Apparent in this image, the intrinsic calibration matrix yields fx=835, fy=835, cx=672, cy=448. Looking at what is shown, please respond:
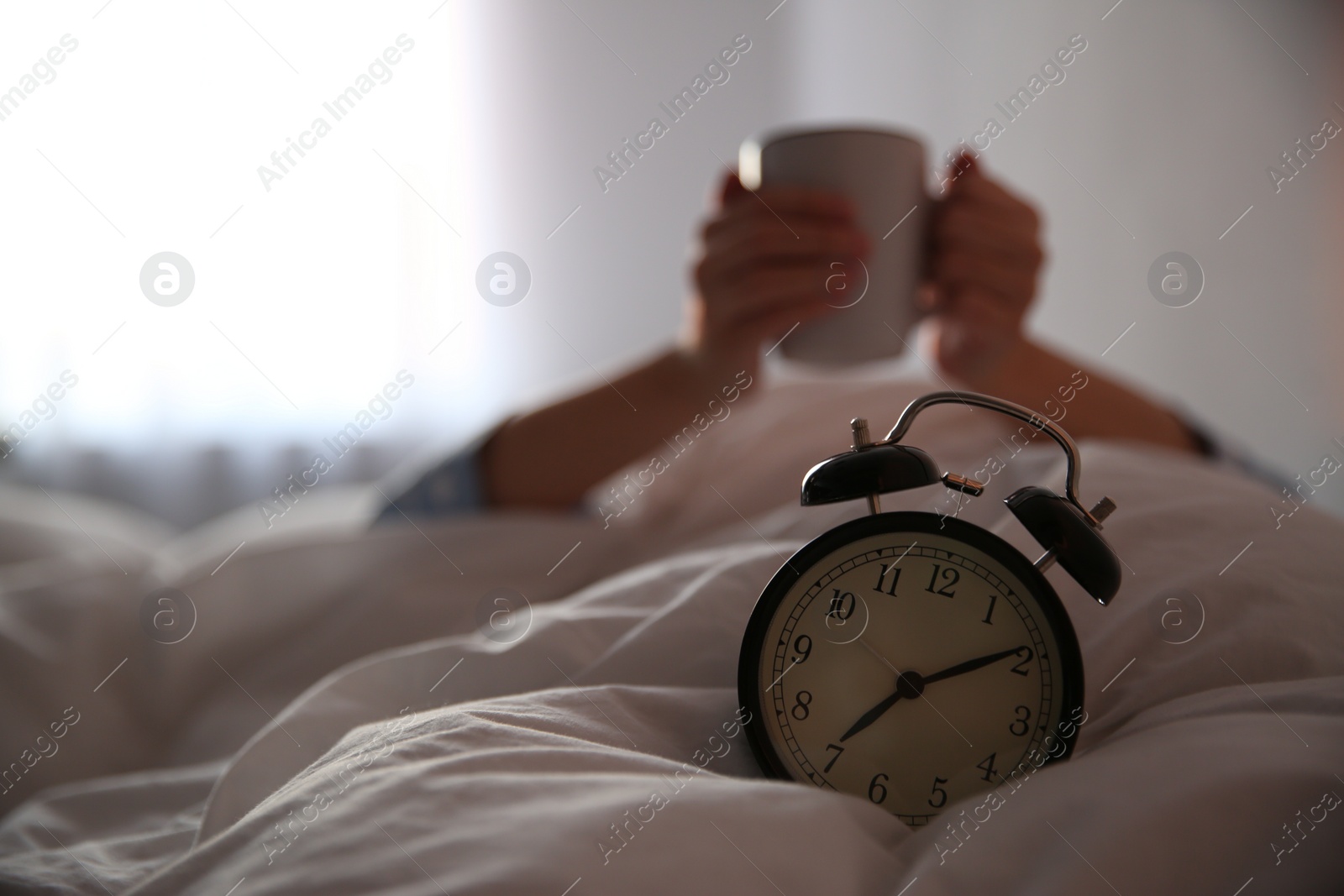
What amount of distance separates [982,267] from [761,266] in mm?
204

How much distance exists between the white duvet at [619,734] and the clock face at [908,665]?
26 millimetres

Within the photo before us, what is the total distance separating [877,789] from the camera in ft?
1.28

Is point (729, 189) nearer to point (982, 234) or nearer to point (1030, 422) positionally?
point (982, 234)

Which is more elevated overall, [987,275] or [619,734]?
[987,275]

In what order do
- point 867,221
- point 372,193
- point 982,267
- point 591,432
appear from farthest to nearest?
1. point 372,193
2. point 591,432
3. point 982,267
4. point 867,221

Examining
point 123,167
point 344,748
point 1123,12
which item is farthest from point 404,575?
point 123,167

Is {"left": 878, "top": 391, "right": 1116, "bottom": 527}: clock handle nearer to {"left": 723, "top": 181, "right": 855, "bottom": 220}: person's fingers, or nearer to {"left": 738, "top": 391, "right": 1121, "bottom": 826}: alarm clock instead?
{"left": 738, "top": 391, "right": 1121, "bottom": 826}: alarm clock

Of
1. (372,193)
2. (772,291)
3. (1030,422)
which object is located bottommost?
(1030,422)

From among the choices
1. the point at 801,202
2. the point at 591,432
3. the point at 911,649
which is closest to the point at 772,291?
the point at 801,202

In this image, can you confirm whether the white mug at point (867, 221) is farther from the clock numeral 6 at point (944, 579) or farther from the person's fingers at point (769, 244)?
the clock numeral 6 at point (944, 579)

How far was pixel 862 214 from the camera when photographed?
66cm

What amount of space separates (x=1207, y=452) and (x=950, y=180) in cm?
50

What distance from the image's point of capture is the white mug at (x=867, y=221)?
0.66 meters

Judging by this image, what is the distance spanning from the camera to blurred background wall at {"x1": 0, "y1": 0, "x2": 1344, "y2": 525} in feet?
7.02
